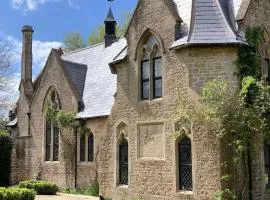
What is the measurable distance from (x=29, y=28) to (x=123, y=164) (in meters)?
18.1

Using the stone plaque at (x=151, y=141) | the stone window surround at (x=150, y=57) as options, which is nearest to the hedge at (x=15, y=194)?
the stone plaque at (x=151, y=141)

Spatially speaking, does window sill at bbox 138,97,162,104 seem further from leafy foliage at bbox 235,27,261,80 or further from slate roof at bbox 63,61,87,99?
slate roof at bbox 63,61,87,99

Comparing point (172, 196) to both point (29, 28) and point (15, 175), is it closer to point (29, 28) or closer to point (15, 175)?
point (15, 175)

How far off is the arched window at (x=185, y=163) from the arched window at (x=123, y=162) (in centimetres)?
345

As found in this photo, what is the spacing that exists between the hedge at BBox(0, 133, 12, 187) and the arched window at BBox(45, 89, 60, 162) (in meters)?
2.58

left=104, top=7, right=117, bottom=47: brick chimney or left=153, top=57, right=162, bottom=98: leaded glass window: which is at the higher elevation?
left=104, top=7, right=117, bottom=47: brick chimney

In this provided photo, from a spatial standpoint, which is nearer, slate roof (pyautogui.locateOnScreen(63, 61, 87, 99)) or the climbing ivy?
the climbing ivy

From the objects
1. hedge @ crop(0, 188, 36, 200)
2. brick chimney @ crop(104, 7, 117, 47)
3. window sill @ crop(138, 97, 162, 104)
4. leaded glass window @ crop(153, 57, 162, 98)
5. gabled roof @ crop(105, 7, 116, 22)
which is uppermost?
gabled roof @ crop(105, 7, 116, 22)

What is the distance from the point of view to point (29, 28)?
34594mm

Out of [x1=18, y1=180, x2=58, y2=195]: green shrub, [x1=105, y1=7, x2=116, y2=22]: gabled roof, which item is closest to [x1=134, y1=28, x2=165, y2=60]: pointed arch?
[x1=18, y1=180, x2=58, y2=195]: green shrub

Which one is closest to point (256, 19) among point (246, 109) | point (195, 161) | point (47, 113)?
point (246, 109)

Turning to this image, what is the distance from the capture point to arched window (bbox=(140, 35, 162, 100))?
19281 mm

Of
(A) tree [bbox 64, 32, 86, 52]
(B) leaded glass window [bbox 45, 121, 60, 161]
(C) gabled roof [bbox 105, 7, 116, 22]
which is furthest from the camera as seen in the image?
(A) tree [bbox 64, 32, 86, 52]

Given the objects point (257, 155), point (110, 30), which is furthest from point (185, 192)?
point (110, 30)
